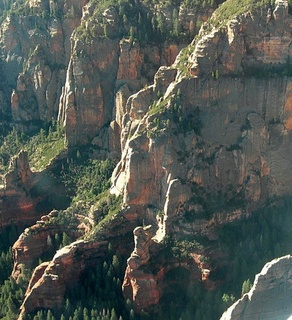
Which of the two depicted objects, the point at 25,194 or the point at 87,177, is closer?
the point at 87,177

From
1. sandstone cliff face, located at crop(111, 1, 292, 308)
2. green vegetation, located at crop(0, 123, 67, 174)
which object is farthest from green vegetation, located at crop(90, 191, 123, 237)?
green vegetation, located at crop(0, 123, 67, 174)

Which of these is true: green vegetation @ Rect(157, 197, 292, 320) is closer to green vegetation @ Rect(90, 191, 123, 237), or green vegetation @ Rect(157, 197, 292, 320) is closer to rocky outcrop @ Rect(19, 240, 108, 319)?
green vegetation @ Rect(90, 191, 123, 237)

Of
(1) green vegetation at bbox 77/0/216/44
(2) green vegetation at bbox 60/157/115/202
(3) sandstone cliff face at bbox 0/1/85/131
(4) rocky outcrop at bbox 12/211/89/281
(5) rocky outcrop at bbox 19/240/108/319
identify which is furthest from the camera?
(3) sandstone cliff face at bbox 0/1/85/131

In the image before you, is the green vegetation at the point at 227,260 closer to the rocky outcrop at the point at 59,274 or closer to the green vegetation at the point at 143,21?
the rocky outcrop at the point at 59,274

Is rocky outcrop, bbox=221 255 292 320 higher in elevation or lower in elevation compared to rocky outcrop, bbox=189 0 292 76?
lower

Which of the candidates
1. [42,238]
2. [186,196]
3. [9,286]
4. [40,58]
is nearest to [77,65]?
[40,58]

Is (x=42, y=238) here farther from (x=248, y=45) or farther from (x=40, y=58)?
(x=248, y=45)
